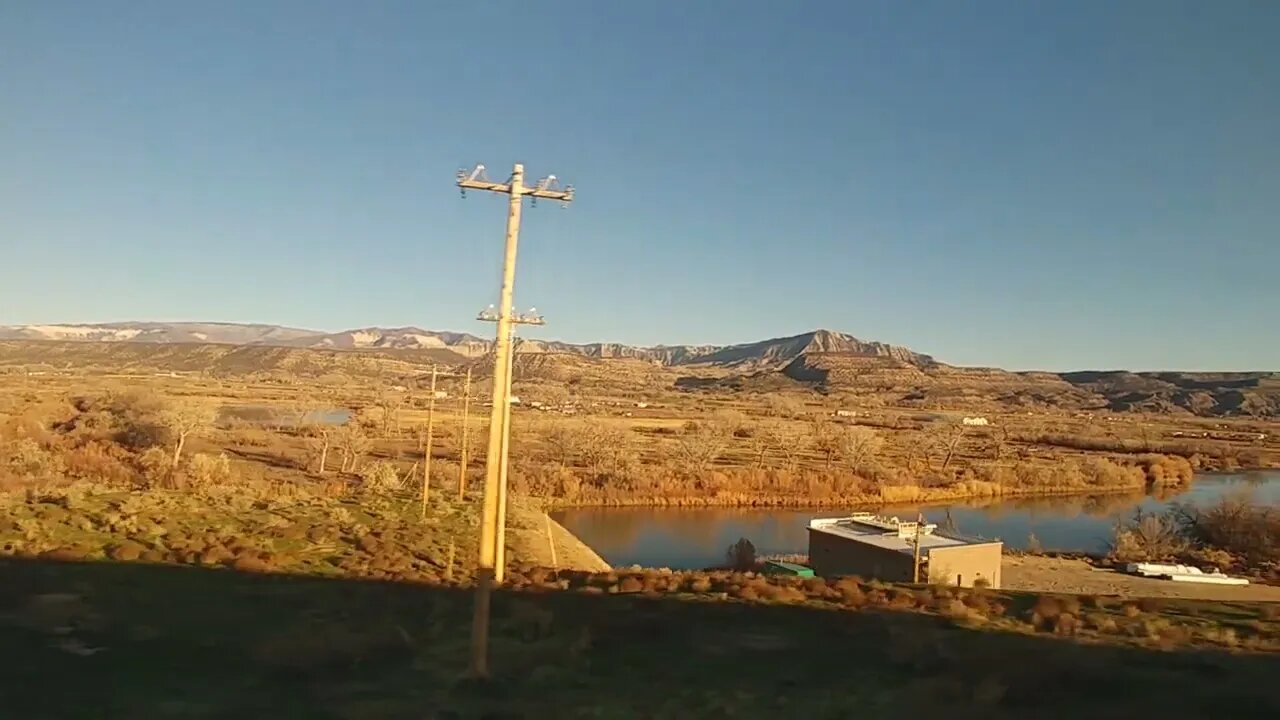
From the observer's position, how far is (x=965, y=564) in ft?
91.7

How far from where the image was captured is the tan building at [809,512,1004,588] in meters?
27.0

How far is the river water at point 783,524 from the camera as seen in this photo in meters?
38.0

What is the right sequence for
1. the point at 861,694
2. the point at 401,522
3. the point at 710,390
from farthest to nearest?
the point at 710,390 → the point at 401,522 → the point at 861,694

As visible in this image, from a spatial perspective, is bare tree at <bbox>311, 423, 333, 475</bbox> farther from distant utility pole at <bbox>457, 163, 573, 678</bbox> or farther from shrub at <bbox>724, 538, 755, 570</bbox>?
distant utility pole at <bbox>457, 163, 573, 678</bbox>

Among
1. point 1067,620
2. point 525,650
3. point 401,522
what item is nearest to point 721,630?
point 525,650

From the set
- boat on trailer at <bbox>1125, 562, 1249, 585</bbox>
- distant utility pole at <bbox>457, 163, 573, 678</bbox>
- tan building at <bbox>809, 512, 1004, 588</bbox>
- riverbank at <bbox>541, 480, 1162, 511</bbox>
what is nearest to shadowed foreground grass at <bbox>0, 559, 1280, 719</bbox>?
distant utility pole at <bbox>457, 163, 573, 678</bbox>

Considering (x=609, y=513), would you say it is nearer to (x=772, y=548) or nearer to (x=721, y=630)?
(x=772, y=548)

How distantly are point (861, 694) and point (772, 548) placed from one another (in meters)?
29.3

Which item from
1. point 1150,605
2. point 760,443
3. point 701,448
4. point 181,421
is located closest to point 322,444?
point 181,421

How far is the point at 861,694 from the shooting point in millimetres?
10117

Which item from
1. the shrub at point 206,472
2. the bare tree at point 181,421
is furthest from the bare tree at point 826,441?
the bare tree at point 181,421

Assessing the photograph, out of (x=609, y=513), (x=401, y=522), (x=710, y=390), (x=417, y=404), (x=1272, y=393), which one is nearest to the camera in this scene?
(x=401, y=522)

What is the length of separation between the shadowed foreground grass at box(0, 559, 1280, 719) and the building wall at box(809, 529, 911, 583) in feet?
44.9

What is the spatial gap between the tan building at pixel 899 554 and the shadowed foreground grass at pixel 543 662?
529 inches
